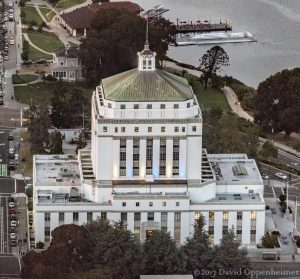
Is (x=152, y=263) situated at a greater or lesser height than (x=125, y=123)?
lesser

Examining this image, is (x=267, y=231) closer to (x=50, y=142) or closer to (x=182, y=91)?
(x=182, y=91)

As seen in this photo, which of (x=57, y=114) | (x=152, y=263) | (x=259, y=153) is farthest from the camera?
(x=57, y=114)

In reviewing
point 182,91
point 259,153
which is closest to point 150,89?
point 182,91

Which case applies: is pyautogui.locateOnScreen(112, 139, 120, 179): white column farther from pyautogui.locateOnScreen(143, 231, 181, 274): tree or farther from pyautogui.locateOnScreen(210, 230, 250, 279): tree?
pyautogui.locateOnScreen(210, 230, 250, 279): tree

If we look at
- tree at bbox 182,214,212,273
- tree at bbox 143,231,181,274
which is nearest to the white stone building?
tree at bbox 182,214,212,273

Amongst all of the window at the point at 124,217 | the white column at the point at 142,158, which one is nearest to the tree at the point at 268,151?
the white column at the point at 142,158
